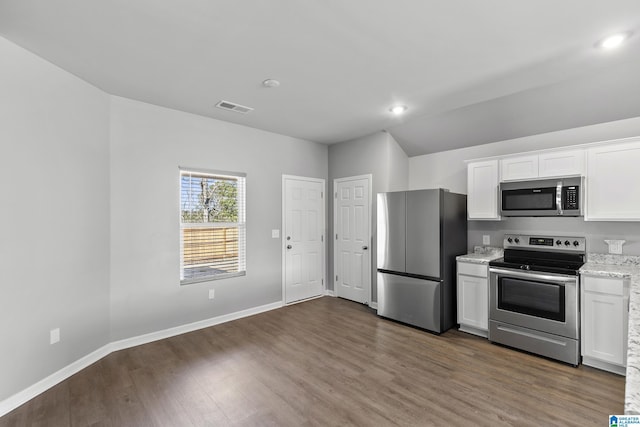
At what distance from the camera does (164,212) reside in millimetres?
3635

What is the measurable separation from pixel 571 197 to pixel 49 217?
196 inches

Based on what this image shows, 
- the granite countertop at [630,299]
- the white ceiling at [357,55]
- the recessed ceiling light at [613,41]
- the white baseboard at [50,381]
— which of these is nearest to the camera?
the granite countertop at [630,299]

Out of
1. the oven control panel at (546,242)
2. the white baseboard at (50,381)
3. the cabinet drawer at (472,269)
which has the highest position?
the oven control panel at (546,242)

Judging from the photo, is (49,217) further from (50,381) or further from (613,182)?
(613,182)

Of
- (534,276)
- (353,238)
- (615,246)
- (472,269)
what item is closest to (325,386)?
(472,269)

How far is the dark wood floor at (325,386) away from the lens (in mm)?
2211

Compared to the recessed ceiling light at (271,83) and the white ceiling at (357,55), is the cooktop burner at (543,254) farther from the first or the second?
the recessed ceiling light at (271,83)

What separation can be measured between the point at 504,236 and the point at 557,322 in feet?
4.00

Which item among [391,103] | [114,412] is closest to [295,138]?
[391,103]

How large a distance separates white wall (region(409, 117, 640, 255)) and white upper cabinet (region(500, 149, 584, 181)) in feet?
1.38

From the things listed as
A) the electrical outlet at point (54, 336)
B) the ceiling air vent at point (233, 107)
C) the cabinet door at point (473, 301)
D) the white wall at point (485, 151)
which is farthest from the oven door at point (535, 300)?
the electrical outlet at point (54, 336)

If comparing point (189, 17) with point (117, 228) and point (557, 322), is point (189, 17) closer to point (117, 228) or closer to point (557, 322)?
point (117, 228)

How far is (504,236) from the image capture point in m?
3.96

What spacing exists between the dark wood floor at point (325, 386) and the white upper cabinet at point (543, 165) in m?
1.94
